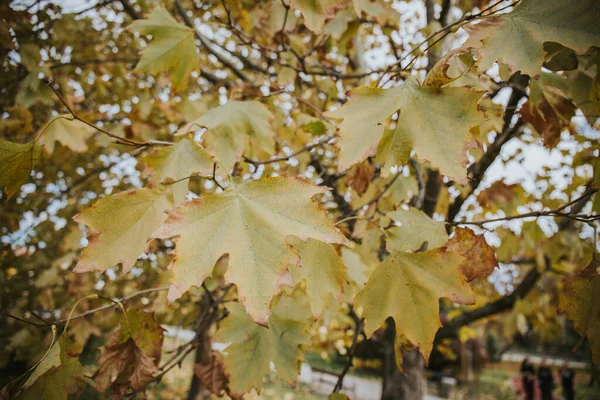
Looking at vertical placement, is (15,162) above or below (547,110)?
below

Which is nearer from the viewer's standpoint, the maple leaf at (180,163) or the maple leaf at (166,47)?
the maple leaf at (180,163)

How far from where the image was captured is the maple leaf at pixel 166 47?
1.91 metres

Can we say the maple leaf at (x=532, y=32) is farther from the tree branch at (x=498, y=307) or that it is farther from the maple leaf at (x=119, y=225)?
the tree branch at (x=498, y=307)

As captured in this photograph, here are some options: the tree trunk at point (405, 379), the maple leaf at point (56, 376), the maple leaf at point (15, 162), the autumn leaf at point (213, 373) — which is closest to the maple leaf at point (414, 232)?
the autumn leaf at point (213, 373)

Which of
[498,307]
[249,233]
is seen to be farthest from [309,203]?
[498,307]

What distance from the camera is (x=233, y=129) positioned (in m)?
1.61

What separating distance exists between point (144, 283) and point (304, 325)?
10.9 feet

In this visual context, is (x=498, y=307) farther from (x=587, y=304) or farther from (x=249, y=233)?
(x=249, y=233)

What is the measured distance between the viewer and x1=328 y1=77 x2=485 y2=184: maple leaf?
3.51 feet

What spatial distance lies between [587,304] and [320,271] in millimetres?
923

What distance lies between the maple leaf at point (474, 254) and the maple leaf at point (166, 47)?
168 centimetres

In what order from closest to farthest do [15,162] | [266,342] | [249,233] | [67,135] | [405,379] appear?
[249,233]
[15,162]
[266,342]
[67,135]
[405,379]

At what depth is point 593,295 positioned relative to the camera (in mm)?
1197

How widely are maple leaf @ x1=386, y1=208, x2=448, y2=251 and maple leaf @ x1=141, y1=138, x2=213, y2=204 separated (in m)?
0.79
